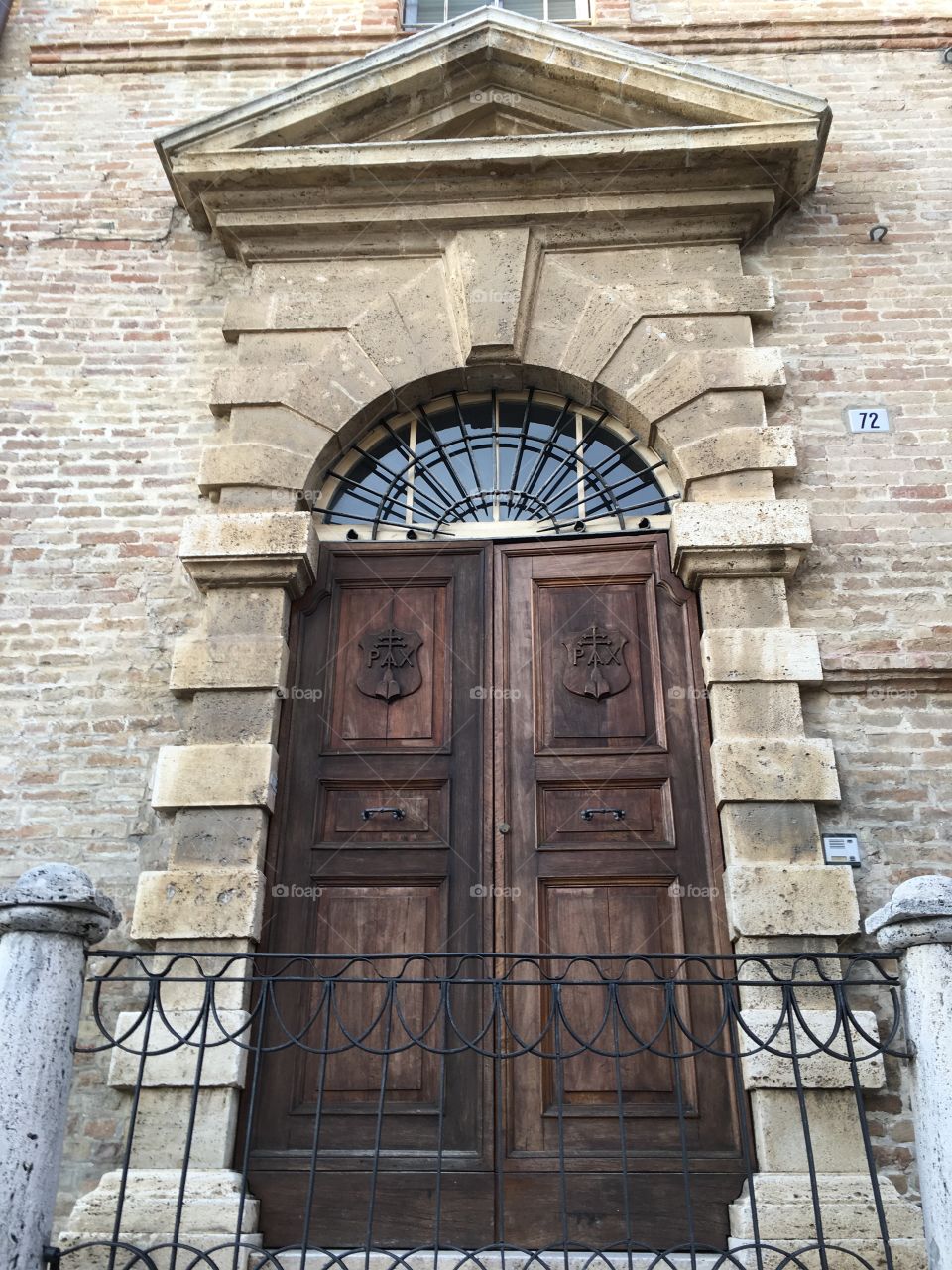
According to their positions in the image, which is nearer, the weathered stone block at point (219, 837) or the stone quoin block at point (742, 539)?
the weathered stone block at point (219, 837)

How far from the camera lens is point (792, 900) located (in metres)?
4.58

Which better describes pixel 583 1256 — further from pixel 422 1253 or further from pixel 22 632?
pixel 22 632

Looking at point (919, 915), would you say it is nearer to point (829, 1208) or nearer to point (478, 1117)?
point (829, 1208)

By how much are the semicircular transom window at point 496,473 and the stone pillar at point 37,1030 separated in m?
2.74

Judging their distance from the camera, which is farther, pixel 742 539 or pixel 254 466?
pixel 254 466

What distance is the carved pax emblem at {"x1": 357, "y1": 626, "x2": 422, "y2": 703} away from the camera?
17.5ft

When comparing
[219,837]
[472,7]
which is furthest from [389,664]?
[472,7]

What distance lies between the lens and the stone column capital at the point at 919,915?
11.4ft

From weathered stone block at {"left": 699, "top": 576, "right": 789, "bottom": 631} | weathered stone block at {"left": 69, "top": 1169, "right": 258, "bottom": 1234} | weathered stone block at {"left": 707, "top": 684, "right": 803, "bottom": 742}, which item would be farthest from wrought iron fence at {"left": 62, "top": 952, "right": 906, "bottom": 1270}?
weathered stone block at {"left": 699, "top": 576, "right": 789, "bottom": 631}

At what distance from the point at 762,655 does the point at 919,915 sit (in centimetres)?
174

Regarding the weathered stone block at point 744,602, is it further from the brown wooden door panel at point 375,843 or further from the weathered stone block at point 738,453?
the brown wooden door panel at point 375,843

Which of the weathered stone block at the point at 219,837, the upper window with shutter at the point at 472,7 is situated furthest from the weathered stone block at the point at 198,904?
the upper window with shutter at the point at 472,7

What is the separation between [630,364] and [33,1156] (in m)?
4.34

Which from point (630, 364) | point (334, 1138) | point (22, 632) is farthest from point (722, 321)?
point (334, 1138)
